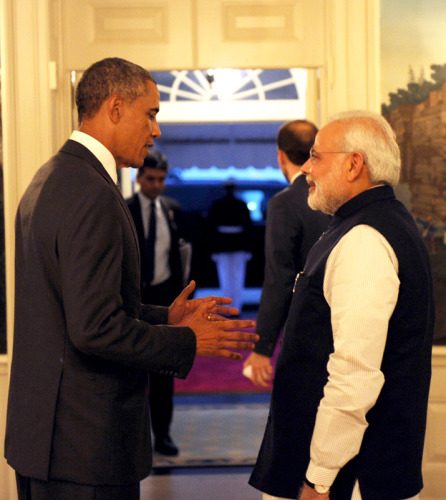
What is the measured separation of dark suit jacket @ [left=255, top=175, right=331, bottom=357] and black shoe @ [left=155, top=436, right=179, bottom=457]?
153 centimetres

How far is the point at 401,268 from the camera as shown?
1.76 m

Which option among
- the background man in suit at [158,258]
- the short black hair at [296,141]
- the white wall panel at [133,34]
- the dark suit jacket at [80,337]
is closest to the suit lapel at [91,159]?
the dark suit jacket at [80,337]

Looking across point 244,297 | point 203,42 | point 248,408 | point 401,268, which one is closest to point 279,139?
point 203,42

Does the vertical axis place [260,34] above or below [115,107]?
above

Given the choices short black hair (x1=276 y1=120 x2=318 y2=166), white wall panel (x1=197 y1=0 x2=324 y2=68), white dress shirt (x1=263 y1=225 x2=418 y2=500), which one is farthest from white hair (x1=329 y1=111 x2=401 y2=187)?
white wall panel (x1=197 y1=0 x2=324 y2=68)

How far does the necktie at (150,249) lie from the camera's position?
4.70 m

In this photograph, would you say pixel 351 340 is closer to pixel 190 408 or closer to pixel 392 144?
pixel 392 144

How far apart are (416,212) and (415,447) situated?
6.71ft

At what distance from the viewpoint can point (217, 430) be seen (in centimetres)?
519

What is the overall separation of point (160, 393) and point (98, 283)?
3155 millimetres

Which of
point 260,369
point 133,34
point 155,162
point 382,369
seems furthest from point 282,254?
point 155,162

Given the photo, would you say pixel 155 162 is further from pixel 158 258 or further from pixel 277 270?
pixel 277 270

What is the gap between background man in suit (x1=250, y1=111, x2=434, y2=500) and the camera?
1.71 meters

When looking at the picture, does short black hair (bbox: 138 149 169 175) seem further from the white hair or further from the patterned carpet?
the white hair
